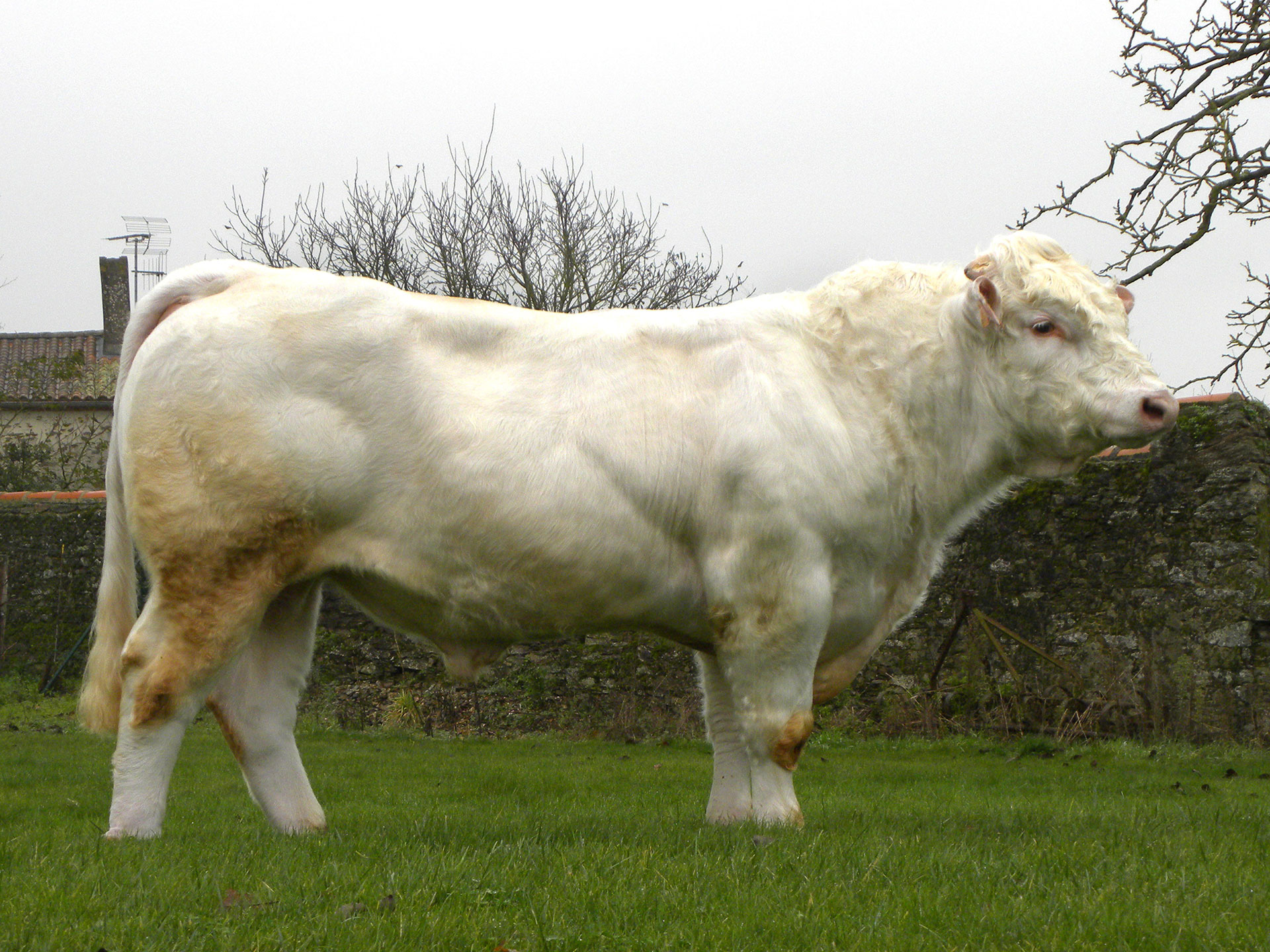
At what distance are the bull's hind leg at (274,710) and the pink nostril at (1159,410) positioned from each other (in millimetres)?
2926

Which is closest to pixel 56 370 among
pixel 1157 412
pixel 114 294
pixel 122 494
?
pixel 114 294

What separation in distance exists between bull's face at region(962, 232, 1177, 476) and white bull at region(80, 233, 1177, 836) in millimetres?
10

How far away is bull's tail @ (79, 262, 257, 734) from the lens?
421 centimetres

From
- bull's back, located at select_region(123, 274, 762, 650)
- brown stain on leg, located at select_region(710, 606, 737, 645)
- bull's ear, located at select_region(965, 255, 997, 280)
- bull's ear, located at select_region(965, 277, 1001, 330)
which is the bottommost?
brown stain on leg, located at select_region(710, 606, 737, 645)

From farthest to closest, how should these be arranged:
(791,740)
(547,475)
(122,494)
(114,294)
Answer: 1. (114,294)
2. (122,494)
3. (791,740)
4. (547,475)

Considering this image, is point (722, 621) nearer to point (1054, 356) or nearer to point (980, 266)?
point (1054, 356)

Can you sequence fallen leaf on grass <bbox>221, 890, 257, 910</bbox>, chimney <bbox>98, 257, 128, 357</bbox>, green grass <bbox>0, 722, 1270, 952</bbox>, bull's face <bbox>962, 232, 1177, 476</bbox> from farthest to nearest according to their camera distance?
chimney <bbox>98, 257, 128, 357</bbox>
bull's face <bbox>962, 232, 1177, 476</bbox>
fallen leaf on grass <bbox>221, 890, 257, 910</bbox>
green grass <bbox>0, 722, 1270, 952</bbox>

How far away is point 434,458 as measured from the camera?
3.95 metres

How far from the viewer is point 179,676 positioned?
12.5ft

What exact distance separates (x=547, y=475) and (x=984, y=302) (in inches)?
67.3

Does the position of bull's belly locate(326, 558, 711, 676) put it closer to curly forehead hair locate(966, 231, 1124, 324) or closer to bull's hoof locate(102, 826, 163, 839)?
bull's hoof locate(102, 826, 163, 839)

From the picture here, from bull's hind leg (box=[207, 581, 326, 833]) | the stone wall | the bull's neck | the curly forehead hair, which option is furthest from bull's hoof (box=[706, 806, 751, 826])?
the stone wall

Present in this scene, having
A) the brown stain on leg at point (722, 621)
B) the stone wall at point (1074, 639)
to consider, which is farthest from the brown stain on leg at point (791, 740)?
the stone wall at point (1074, 639)

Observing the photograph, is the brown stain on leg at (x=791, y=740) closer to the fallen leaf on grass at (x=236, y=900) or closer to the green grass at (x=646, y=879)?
the green grass at (x=646, y=879)
